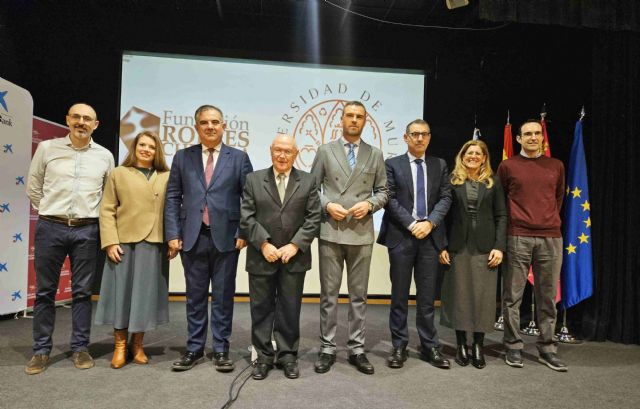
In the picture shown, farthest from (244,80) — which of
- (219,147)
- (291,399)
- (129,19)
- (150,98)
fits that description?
(291,399)

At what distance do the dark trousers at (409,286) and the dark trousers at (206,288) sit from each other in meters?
1.11

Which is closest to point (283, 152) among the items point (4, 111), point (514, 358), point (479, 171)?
point (479, 171)

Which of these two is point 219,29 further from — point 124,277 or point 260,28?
point 124,277

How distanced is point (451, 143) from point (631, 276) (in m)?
2.47

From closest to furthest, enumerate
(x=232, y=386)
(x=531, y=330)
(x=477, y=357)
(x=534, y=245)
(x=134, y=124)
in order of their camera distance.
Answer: (x=232, y=386) → (x=477, y=357) → (x=534, y=245) → (x=531, y=330) → (x=134, y=124)

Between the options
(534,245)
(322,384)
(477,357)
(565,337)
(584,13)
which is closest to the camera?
(322,384)

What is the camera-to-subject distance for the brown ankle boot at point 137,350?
9.49 ft

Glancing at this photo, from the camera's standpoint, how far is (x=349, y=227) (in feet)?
9.31

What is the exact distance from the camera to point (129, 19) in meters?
5.29

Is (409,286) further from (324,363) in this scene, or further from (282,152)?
(282,152)

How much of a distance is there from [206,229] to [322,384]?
1.19 meters

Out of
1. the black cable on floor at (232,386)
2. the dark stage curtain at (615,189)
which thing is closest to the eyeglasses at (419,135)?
the black cable on floor at (232,386)

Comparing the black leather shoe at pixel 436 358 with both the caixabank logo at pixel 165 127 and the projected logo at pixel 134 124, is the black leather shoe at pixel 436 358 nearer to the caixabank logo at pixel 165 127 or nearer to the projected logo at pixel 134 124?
the caixabank logo at pixel 165 127

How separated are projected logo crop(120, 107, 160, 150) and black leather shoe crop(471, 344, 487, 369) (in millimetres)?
4040
